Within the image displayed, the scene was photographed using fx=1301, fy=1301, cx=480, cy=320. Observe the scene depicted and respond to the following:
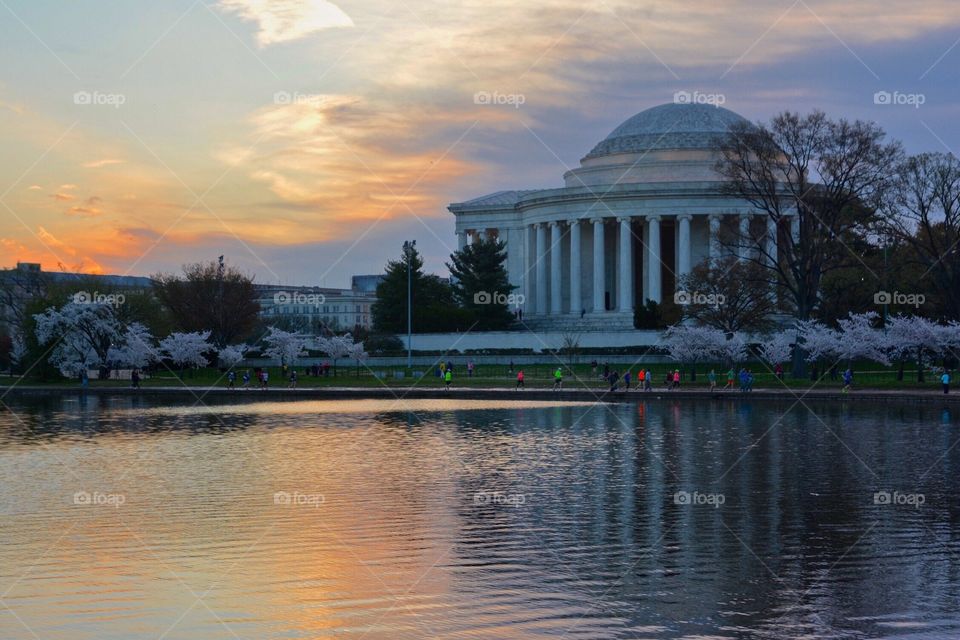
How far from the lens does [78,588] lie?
15906 millimetres

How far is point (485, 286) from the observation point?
97.9 meters

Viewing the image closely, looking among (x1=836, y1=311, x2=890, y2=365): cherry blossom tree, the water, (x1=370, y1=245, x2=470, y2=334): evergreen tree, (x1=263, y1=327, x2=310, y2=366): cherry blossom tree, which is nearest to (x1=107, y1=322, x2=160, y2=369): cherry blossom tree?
(x1=263, y1=327, x2=310, y2=366): cherry blossom tree

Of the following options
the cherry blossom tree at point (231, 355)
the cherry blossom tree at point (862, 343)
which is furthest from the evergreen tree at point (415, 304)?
the cherry blossom tree at point (862, 343)

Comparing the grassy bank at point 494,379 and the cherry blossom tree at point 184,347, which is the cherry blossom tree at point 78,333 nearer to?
the grassy bank at point 494,379

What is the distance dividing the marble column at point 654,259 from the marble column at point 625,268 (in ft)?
4.86

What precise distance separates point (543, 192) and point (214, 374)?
3047 centimetres

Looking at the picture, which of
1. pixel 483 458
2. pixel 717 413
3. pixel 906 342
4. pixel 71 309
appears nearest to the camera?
pixel 483 458

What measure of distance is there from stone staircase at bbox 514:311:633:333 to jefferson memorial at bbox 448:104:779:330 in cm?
11

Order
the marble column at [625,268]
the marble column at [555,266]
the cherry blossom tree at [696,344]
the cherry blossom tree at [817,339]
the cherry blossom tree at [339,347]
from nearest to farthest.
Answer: the cherry blossom tree at [817,339], the cherry blossom tree at [696,344], the cherry blossom tree at [339,347], the marble column at [625,268], the marble column at [555,266]

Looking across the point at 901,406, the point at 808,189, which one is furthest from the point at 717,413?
the point at 808,189

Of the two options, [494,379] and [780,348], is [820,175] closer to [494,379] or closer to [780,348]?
[780,348]

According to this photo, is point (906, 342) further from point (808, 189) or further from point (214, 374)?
point (214, 374)

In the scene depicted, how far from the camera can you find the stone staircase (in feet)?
304

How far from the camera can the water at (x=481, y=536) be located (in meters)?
14.4
